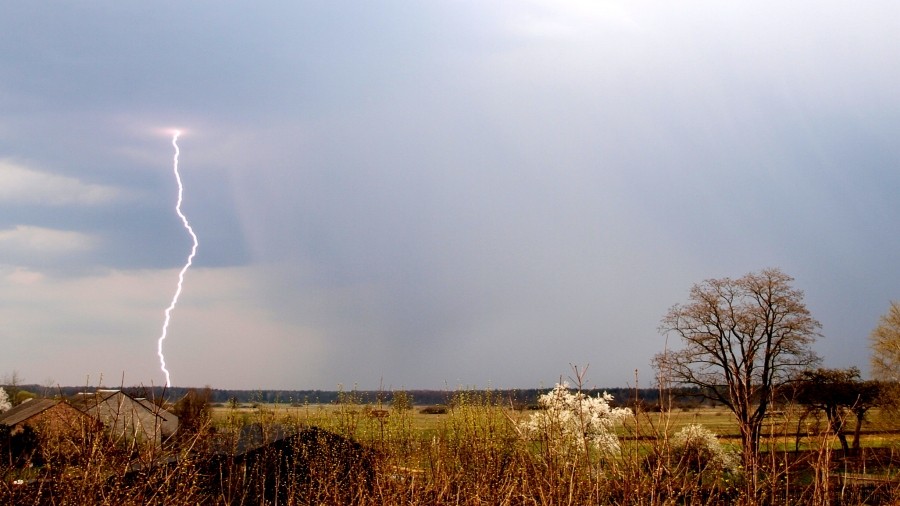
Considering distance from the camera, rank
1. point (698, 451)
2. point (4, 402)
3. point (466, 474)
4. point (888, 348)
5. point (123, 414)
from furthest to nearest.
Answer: point (4, 402) → point (888, 348) → point (466, 474) → point (698, 451) → point (123, 414)

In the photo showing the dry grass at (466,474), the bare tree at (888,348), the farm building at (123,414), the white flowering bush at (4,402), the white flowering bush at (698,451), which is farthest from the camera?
the white flowering bush at (4,402)

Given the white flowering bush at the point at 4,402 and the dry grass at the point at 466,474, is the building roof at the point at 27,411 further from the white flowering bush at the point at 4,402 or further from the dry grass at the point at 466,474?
the dry grass at the point at 466,474

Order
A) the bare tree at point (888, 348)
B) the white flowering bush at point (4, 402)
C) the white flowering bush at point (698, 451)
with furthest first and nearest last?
the white flowering bush at point (4, 402) < the bare tree at point (888, 348) < the white flowering bush at point (698, 451)

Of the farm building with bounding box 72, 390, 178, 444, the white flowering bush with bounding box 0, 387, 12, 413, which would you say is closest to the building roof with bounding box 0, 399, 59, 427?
the white flowering bush with bounding box 0, 387, 12, 413

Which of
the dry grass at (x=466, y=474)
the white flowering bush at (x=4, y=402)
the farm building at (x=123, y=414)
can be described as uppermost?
the farm building at (x=123, y=414)

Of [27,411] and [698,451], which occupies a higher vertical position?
[698,451]

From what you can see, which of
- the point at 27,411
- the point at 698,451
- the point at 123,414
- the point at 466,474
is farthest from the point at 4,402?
the point at 698,451

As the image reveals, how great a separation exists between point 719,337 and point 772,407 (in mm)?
37726

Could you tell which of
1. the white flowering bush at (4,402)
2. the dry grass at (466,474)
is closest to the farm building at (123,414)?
the dry grass at (466,474)

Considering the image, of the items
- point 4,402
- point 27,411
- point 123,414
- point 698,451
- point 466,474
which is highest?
point 123,414

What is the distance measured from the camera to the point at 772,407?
25.1ft

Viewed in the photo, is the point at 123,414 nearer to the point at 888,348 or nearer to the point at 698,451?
the point at 698,451

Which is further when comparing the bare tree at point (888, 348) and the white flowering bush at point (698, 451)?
the bare tree at point (888, 348)

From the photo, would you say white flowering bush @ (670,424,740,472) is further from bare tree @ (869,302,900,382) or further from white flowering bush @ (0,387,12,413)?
white flowering bush @ (0,387,12,413)
